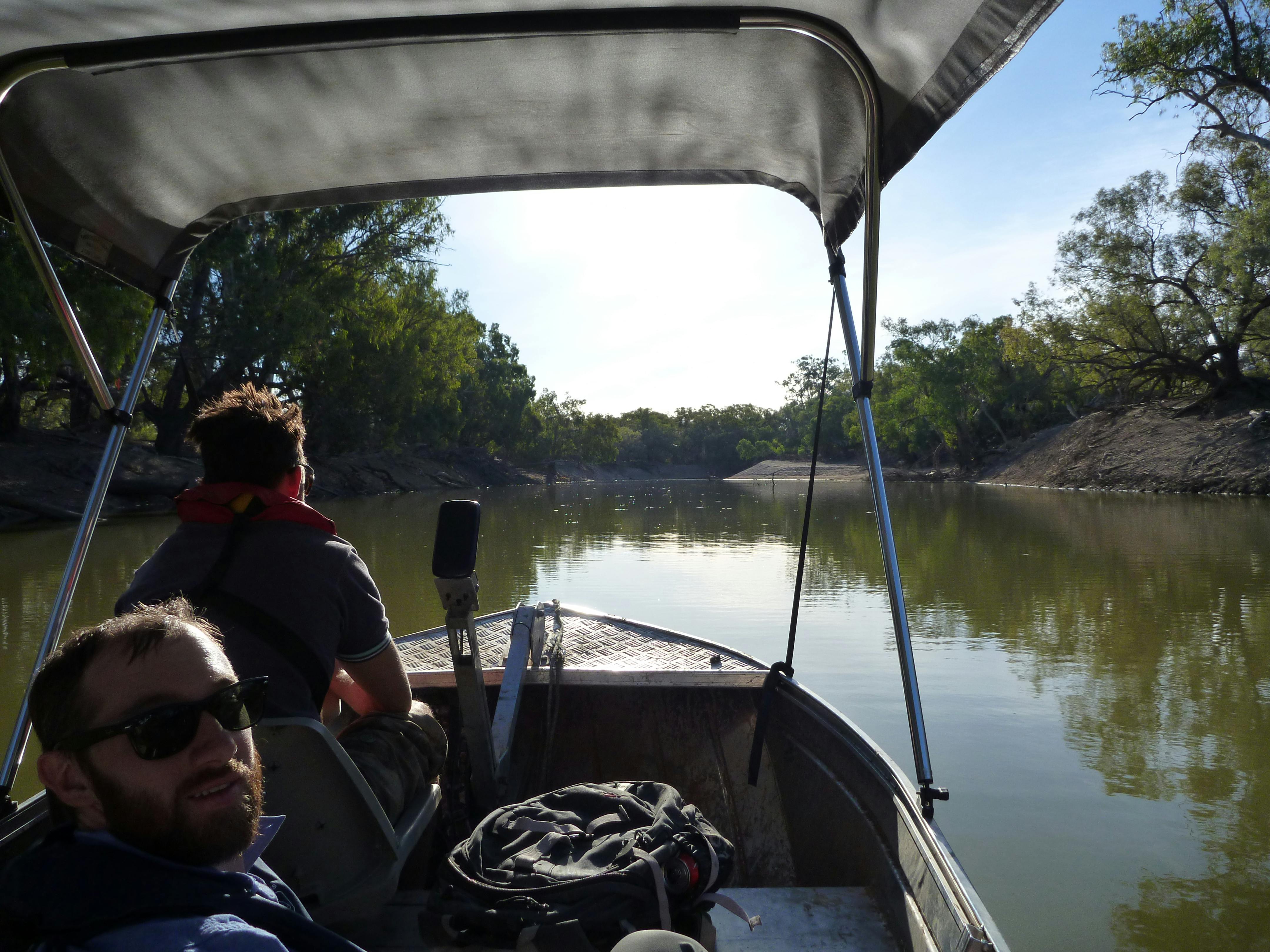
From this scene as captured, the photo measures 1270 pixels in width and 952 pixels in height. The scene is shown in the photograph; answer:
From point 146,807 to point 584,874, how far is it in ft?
3.14

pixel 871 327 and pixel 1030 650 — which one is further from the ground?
pixel 871 327

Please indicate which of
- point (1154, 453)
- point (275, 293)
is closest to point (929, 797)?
point (275, 293)

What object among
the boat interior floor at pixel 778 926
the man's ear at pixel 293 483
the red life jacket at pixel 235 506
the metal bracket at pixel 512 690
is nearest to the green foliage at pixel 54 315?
the metal bracket at pixel 512 690

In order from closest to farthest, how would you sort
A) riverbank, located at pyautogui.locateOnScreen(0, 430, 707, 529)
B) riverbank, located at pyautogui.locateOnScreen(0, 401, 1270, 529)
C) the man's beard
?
the man's beard, riverbank, located at pyautogui.locateOnScreen(0, 430, 707, 529), riverbank, located at pyautogui.locateOnScreen(0, 401, 1270, 529)

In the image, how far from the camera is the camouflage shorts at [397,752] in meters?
2.00

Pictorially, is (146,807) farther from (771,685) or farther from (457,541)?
(771,685)

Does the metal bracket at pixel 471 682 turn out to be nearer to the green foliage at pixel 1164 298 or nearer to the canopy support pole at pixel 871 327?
the canopy support pole at pixel 871 327

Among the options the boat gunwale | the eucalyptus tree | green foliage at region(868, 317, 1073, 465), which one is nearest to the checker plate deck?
the boat gunwale

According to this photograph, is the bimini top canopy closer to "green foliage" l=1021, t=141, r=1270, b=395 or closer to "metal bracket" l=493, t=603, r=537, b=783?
"metal bracket" l=493, t=603, r=537, b=783

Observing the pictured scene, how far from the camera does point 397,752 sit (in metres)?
2.12

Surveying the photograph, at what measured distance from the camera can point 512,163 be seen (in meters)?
2.66

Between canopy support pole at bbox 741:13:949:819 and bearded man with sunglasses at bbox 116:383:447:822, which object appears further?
canopy support pole at bbox 741:13:949:819

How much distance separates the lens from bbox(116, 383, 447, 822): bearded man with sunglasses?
70.1 inches

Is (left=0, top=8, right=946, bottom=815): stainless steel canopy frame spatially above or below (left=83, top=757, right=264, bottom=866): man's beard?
above
